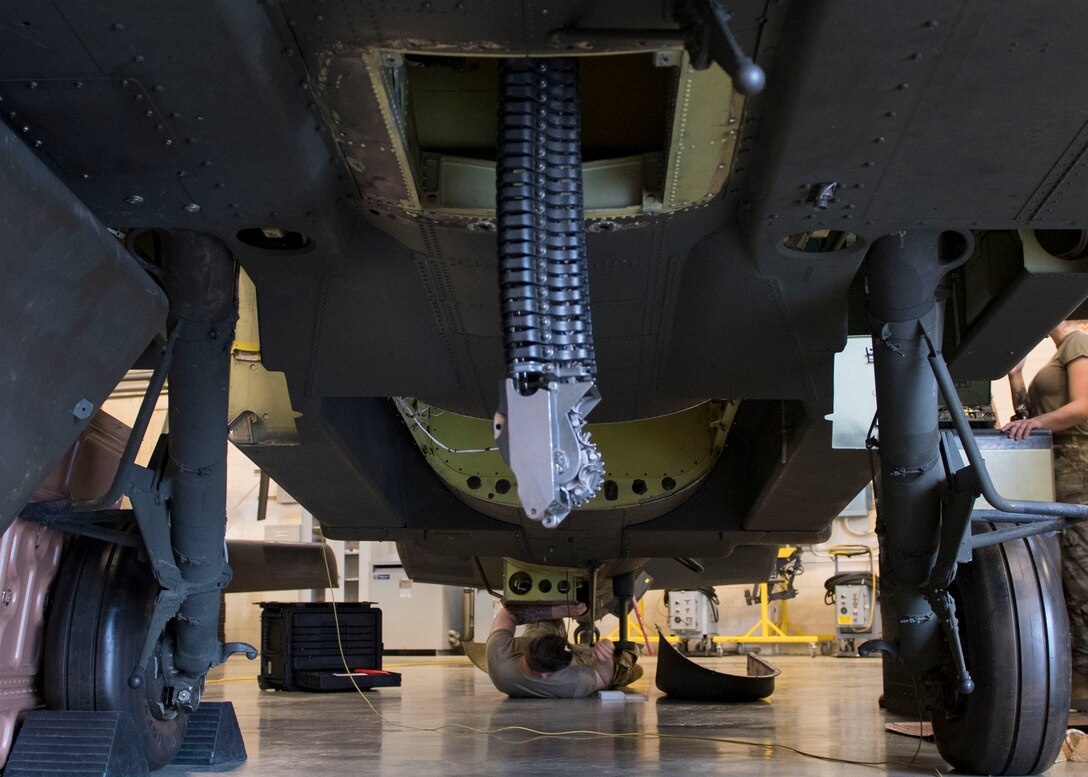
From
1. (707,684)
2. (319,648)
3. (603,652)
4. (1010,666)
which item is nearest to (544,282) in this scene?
(1010,666)

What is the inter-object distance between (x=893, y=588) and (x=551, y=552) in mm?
3518

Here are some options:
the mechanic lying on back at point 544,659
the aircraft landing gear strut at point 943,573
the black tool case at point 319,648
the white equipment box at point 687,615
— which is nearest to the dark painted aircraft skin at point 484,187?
the aircraft landing gear strut at point 943,573

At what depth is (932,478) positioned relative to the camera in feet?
11.6

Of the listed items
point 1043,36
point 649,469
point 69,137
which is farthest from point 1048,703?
point 69,137

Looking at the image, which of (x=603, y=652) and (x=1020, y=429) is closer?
(x=1020, y=429)

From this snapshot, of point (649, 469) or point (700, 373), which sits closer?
point (700, 373)

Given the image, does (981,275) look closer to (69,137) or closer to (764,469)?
(764,469)

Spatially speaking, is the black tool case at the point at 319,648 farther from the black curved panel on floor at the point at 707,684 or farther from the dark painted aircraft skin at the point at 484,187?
the dark painted aircraft skin at the point at 484,187

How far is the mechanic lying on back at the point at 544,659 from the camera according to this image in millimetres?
7883

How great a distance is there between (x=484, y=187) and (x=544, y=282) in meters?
0.69

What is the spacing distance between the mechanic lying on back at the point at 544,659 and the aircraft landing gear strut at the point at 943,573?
4430mm

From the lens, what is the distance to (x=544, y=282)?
106 inches

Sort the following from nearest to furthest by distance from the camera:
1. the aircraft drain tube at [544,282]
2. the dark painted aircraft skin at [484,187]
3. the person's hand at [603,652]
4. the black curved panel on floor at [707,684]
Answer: the dark painted aircraft skin at [484,187]
the aircraft drain tube at [544,282]
the black curved panel on floor at [707,684]
the person's hand at [603,652]

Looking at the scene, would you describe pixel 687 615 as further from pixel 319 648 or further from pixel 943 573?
pixel 943 573
